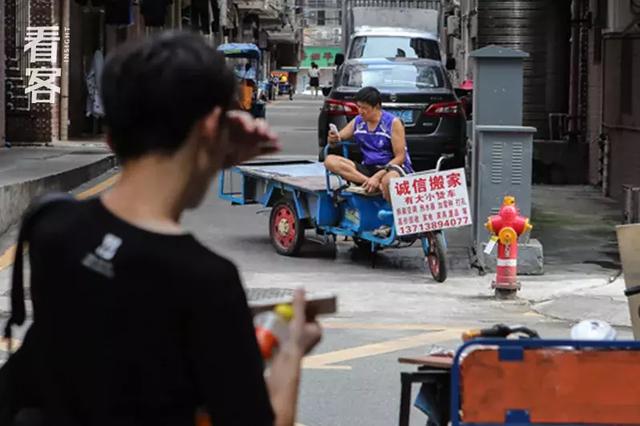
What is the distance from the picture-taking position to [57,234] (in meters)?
2.62

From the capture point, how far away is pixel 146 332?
2496 mm

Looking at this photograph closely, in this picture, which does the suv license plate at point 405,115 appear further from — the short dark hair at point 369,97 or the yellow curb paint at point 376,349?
the yellow curb paint at point 376,349

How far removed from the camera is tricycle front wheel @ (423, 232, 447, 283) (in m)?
12.7

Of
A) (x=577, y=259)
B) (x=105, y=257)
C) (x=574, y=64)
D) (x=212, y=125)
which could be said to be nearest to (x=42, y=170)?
(x=577, y=259)

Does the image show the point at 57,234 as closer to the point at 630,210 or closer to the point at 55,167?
the point at 630,210

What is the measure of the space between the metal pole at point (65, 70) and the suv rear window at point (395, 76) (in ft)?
24.8

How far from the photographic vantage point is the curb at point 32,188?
606 inches

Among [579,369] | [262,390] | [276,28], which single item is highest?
[276,28]

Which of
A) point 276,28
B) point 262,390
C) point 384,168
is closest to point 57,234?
point 262,390

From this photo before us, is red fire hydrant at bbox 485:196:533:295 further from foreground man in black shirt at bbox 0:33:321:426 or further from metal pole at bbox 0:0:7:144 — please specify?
metal pole at bbox 0:0:7:144

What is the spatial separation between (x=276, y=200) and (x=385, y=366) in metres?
5.76

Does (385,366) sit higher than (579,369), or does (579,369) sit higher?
(579,369)

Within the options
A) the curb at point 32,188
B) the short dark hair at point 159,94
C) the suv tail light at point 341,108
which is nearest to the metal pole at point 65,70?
the curb at point 32,188

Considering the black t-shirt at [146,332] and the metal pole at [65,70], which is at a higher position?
the metal pole at [65,70]
